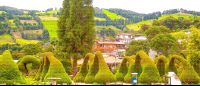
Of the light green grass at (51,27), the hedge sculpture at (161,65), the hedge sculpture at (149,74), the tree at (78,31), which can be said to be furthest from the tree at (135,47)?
the hedge sculpture at (149,74)

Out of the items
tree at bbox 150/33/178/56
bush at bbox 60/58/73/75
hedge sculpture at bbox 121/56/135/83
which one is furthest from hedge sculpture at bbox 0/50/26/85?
tree at bbox 150/33/178/56

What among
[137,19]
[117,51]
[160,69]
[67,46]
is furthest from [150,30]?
[67,46]

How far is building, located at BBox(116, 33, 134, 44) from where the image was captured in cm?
1422

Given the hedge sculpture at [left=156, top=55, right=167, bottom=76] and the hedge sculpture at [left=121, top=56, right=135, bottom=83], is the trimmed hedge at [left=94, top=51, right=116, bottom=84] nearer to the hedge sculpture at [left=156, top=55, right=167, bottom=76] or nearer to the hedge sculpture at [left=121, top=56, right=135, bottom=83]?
the hedge sculpture at [left=121, top=56, right=135, bottom=83]

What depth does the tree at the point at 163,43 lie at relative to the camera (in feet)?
48.2

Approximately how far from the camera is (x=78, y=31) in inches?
439

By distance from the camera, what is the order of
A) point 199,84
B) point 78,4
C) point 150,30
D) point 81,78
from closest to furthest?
point 199,84 < point 81,78 < point 78,4 < point 150,30

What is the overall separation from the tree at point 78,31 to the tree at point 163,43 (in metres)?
5.73

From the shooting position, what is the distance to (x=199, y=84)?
26.7 ft

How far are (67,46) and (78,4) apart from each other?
8.92 ft

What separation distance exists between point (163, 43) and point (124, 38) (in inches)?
129

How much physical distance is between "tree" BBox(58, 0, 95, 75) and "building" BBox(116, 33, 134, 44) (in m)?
3.14

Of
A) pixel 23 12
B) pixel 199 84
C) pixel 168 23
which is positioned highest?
pixel 23 12

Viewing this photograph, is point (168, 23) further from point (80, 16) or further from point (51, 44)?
point (51, 44)
